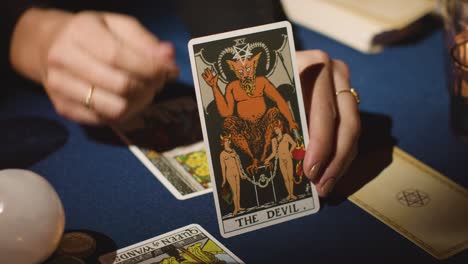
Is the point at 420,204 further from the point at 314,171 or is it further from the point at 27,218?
the point at 27,218

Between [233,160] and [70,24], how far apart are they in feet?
1.66

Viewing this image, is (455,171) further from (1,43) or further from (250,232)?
(1,43)

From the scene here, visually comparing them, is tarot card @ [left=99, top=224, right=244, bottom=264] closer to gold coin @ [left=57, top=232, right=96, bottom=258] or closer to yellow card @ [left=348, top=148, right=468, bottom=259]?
gold coin @ [left=57, top=232, right=96, bottom=258]

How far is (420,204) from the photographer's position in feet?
3.51

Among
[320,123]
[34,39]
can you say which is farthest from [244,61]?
[34,39]

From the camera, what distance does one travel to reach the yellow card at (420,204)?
985 millimetres

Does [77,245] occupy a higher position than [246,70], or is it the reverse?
[246,70]

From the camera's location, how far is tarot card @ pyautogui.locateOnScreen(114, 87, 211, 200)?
1.15 m

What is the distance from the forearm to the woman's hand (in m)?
0.61

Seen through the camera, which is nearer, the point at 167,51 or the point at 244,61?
the point at 244,61

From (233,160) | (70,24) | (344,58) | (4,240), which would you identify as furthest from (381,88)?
(4,240)

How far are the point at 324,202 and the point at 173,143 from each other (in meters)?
0.37

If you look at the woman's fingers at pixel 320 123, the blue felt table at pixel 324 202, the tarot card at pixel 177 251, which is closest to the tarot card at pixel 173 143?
the blue felt table at pixel 324 202

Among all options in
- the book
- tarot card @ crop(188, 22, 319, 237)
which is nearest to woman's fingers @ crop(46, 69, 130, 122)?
tarot card @ crop(188, 22, 319, 237)
